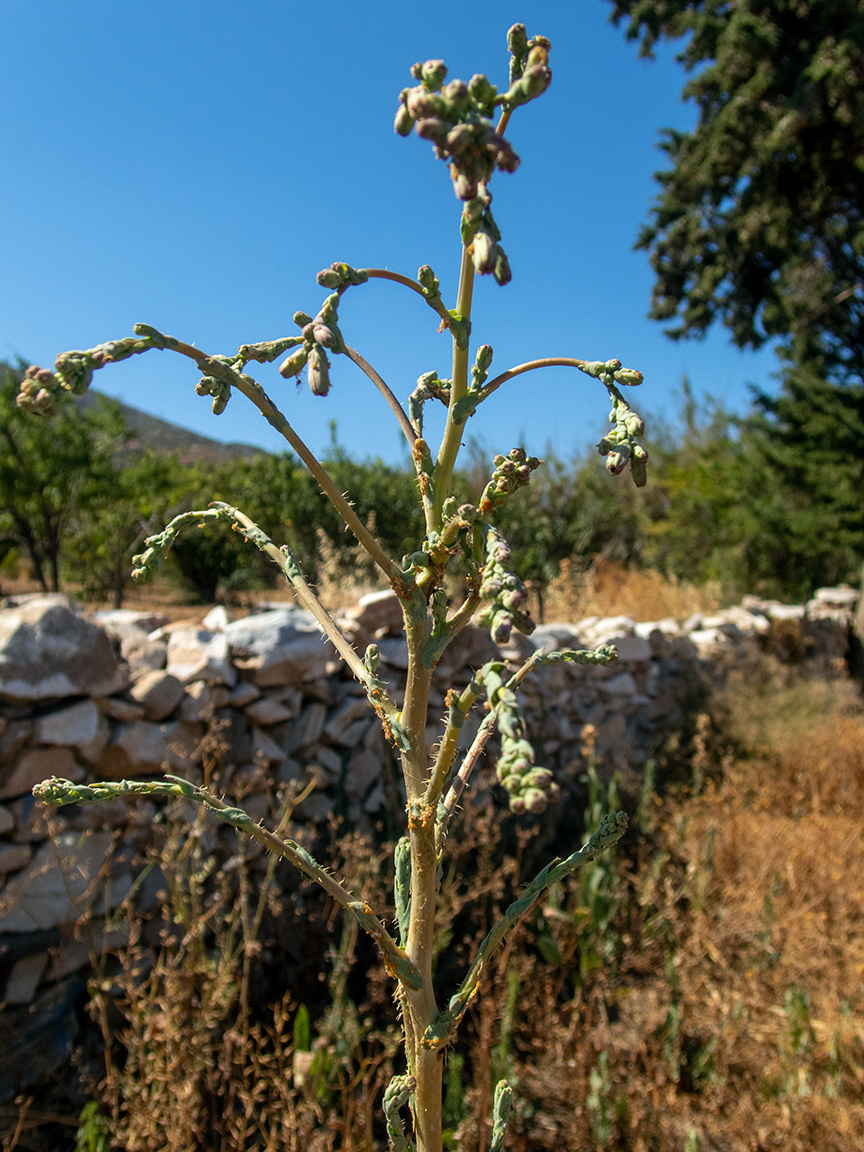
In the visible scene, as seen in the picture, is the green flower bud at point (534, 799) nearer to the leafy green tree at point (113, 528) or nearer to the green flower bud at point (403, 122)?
the green flower bud at point (403, 122)

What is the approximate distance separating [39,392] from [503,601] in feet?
1.42

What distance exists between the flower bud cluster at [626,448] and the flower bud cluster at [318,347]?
10.5 inches

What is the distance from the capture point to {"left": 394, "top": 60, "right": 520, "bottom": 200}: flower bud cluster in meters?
0.58

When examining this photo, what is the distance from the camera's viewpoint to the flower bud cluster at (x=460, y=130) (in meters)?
0.58

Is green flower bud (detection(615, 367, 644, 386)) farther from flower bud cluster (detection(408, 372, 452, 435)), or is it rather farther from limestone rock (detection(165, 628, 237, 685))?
limestone rock (detection(165, 628, 237, 685))

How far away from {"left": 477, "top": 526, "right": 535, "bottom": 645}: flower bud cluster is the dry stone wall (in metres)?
0.83

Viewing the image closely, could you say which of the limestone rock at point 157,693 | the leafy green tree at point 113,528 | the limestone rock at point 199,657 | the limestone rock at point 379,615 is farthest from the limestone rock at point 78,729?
the leafy green tree at point 113,528

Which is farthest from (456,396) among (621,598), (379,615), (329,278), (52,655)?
(621,598)

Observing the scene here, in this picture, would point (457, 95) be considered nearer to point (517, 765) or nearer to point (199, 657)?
point (517, 765)

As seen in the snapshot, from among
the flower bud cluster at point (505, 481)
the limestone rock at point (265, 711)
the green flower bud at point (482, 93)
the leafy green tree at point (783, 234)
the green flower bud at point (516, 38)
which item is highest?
the leafy green tree at point (783, 234)

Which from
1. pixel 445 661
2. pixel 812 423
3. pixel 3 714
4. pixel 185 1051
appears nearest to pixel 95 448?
pixel 445 661

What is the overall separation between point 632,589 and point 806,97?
5.57 metres

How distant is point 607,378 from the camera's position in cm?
77

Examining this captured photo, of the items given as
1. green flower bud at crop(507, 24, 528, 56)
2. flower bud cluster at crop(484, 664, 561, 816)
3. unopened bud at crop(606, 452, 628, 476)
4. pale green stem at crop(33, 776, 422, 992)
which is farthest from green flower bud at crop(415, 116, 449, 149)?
pale green stem at crop(33, 776, 422, 992)
